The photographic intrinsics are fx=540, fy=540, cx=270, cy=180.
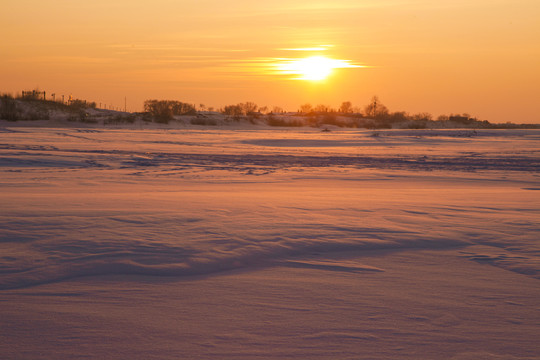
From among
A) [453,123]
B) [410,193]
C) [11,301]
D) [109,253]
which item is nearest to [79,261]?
[109,253]

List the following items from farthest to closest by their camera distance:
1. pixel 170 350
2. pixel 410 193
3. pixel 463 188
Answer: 1. pixel 463 188
2. pixel 410 193
3. pixel 170 350

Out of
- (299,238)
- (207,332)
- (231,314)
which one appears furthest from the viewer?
(299,238)

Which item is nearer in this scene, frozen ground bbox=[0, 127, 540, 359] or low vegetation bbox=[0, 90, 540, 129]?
frozen ground bbox=[0, 127, 540, 359]

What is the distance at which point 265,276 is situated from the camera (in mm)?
3537

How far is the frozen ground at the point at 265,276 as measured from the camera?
2482 millimetres

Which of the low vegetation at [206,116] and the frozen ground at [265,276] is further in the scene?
the low vegetation at [206,116]

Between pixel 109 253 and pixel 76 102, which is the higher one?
pixel 76 102

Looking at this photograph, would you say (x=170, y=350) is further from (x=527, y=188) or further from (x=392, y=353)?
(x=527, y=188)

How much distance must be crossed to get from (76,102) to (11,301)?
186 ft

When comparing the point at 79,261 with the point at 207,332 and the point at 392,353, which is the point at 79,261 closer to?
the point at 207,332

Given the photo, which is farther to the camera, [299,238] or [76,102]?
[76,102]

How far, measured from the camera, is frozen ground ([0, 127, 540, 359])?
2482mm

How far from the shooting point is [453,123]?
206 feet

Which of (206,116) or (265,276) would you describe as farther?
(206,116)
